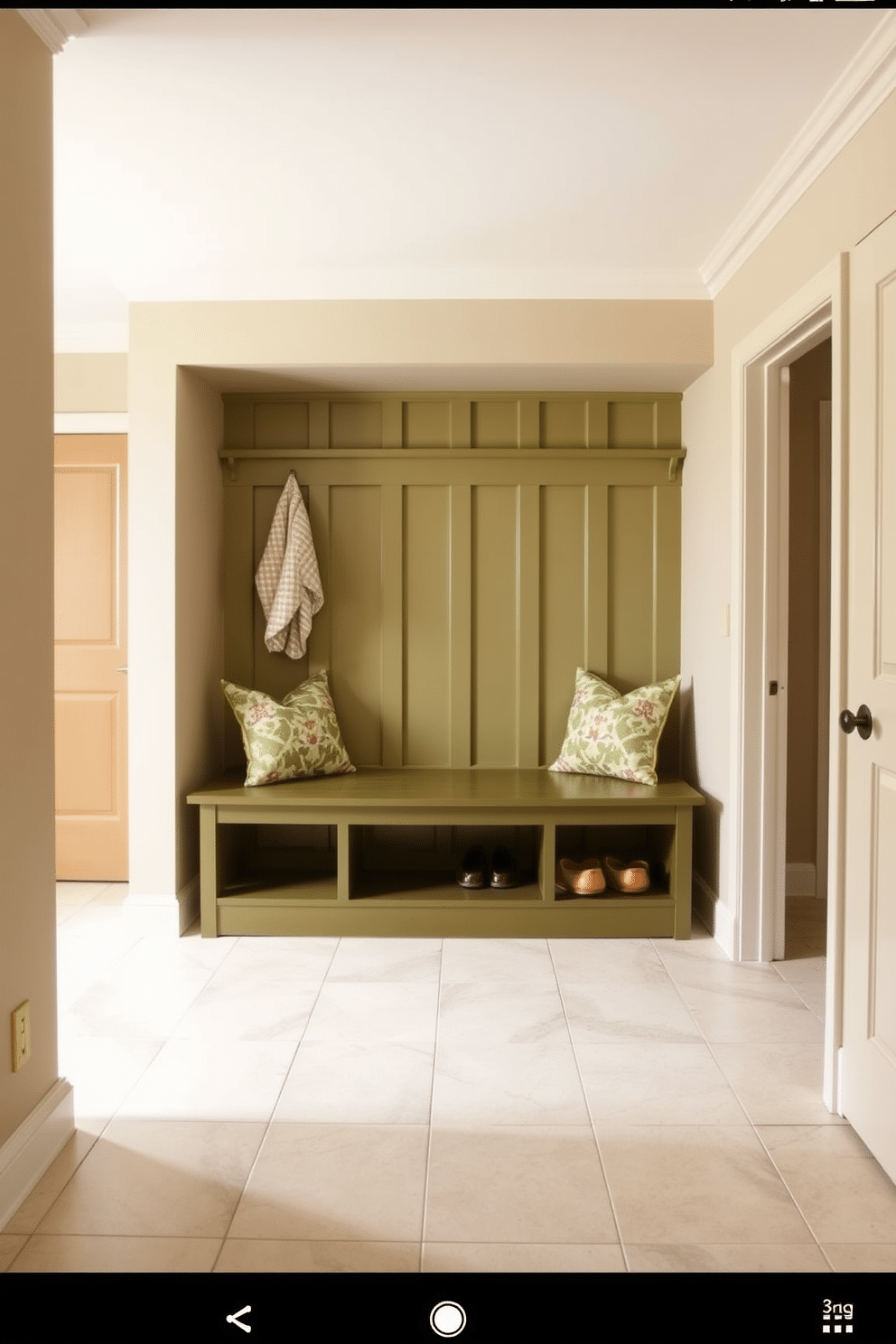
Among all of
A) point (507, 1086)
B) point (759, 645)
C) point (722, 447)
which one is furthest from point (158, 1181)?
point (722, 447)

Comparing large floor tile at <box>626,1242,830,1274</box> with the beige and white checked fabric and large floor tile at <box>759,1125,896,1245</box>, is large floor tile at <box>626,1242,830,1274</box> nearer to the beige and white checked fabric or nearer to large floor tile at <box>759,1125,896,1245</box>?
large floor tile at <box>759,1125,896,1245</box>

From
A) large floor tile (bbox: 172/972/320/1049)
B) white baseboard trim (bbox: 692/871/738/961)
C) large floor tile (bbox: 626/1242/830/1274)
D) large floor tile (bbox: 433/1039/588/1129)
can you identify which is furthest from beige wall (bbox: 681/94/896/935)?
large floor tile (bbox: 626/1242/830/1274)

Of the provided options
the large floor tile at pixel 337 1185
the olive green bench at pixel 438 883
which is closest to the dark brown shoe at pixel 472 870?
the olive green bench at pixel 438 883

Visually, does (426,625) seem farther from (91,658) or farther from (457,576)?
(91,658)

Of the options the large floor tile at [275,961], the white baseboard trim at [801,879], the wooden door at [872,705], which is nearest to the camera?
the wooden door at [872,705]

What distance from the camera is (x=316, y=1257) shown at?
1.76 metres

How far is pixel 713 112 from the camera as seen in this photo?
8.06ft

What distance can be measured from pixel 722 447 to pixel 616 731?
1.16 metres

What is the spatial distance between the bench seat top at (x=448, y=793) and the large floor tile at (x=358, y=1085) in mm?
1025

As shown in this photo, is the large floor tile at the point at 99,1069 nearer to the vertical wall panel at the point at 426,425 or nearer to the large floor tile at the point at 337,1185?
the large floor tile at the point at 337,1185

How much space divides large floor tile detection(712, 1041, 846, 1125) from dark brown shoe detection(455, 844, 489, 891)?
130 cm

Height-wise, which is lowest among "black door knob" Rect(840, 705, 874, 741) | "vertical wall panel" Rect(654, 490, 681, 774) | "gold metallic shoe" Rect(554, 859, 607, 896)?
"gold metallic shoe" Rect(554, 859, 607, 896)

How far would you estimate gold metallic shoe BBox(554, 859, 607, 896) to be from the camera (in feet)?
12.2

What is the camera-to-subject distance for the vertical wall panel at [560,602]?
4.16 meters
